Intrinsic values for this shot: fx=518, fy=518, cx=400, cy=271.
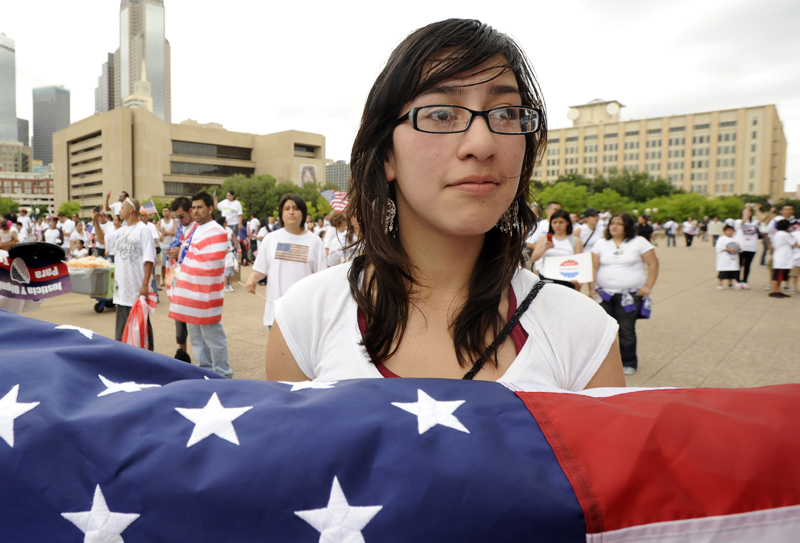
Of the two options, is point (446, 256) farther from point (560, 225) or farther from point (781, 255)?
point (781, 255)

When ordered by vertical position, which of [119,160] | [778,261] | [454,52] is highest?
[119,160]

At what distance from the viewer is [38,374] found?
1.00m

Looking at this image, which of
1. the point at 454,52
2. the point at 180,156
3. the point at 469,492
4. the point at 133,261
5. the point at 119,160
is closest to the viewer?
the point at 469,492

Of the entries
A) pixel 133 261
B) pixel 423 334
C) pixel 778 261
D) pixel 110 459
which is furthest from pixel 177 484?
pixel 778 261

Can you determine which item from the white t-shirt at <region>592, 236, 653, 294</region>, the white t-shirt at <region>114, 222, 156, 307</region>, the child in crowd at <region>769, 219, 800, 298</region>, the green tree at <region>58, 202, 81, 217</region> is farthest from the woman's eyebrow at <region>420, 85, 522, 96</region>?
the green tree at <region>58, 202, 81, 217</region>

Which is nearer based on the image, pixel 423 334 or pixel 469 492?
pixel 469 492

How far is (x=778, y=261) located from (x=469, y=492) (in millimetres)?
14786

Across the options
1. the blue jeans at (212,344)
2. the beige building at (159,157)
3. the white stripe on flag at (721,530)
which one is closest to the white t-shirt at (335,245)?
the blue jeans at (212,344)

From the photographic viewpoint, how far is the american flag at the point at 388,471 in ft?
2.67

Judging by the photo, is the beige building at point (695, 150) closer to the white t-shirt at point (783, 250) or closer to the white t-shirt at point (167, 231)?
the white t-shirt at point (783, 250)

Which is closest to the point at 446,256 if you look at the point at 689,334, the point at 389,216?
the point at 389,216

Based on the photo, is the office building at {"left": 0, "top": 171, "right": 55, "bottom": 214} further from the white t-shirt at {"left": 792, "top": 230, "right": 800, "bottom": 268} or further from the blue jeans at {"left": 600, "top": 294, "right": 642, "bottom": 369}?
the blue jeans at {"left": 600, "top": 294, "right": 642, "bottom": 369}

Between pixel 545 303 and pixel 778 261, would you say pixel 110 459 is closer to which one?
pixel 545 303

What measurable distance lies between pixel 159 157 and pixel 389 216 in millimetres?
95933
